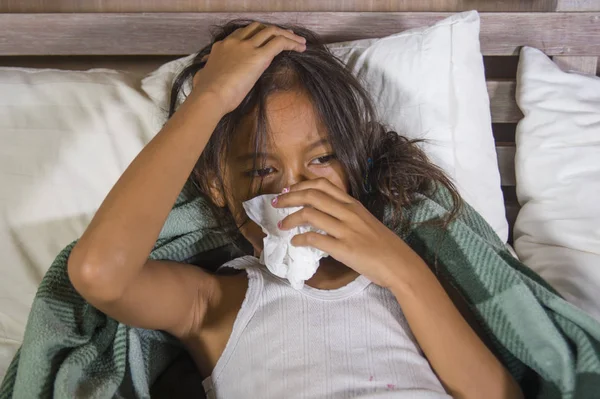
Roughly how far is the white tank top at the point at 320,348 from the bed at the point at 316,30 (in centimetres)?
66

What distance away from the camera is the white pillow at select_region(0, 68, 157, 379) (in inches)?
49.6

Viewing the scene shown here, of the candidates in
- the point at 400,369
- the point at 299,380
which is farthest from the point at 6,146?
the point at 400,369

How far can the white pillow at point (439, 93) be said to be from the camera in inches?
51.3

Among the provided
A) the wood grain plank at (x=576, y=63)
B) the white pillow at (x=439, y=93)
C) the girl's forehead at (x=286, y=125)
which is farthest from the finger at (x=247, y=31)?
the wood grain plank at (x=576, y=63)

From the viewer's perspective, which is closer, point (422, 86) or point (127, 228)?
point (127, 228)

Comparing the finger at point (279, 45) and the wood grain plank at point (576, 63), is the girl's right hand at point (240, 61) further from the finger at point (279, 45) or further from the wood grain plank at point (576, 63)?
the wood grain plank at point (576, 63)

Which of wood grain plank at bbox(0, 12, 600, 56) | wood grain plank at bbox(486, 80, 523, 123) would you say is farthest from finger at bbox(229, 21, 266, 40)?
wood grain plank at bbox(486, 80, 523, 123)

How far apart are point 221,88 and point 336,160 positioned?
0.22 metres

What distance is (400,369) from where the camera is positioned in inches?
37.3

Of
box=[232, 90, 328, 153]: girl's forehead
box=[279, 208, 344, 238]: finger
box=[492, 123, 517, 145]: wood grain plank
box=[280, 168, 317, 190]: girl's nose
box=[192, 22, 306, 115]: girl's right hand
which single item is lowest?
box=[492, 123, 517, 145]: wood grain plank

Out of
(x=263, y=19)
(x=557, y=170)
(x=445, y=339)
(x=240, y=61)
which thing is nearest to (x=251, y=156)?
(x=240, y=61)

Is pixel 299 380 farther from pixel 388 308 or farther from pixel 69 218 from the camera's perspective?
pixel 69 218

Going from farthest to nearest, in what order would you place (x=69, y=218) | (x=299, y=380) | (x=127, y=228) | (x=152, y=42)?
(x=152, y=42), (x=69, y=218), (x=299, y=380), (x=127, y=228)

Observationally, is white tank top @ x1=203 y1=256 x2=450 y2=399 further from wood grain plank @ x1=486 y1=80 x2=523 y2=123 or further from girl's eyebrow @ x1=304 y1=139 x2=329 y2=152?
wood grain plank @ x1=486 y1=80 x2=523 y2=123
